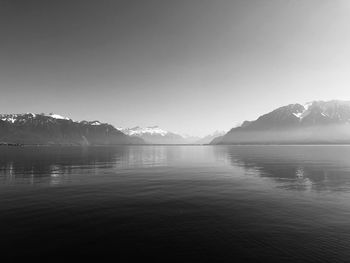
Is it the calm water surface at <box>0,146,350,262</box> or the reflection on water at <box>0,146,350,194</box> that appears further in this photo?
the reflection on water at <box>0,146,350,194</box>

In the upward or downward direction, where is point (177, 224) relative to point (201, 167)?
upward

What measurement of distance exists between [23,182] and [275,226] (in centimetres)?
4284

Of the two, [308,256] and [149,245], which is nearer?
[308,256]

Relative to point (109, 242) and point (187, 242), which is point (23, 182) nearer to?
point (109, 242)

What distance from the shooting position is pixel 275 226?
19.6m

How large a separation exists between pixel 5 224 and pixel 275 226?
24.6 m

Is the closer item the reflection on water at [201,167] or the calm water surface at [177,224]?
the calm water surface at [177,224]

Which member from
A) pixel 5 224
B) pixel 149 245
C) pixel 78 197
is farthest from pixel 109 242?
pixel 78 197

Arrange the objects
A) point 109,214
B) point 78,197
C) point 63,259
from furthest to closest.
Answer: point 78,197 < point 109,214 < point 63,259

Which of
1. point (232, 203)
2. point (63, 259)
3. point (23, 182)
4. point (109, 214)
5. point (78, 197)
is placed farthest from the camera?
point (23, 182)

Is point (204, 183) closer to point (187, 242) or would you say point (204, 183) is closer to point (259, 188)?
point (259, 188)

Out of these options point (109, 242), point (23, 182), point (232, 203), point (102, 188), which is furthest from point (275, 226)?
point (23, 182)

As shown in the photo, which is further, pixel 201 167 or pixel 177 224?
pixel 201 167

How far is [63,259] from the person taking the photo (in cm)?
1401
